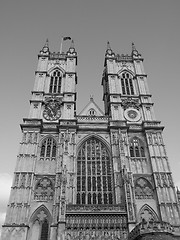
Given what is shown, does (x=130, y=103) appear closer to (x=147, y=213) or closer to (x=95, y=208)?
(x=147, y=213)

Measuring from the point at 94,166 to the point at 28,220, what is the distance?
8152 mm

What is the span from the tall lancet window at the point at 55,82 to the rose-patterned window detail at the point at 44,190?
12.3 metres

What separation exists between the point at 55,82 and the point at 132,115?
1118cm

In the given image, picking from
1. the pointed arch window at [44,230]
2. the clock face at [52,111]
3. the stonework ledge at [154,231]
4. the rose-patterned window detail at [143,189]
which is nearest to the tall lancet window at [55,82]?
the clock face at [52,111]

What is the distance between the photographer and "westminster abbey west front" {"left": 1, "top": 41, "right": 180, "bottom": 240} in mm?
19609

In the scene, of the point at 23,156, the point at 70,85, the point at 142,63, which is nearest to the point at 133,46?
the point at 142,63

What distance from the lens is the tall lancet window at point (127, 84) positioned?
1238 inches

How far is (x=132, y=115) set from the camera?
94.7 feet

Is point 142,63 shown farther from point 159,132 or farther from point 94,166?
Result: point 94,166

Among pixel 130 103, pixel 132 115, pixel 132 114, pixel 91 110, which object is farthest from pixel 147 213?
pixel 91 110

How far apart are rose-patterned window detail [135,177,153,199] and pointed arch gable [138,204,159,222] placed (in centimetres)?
97

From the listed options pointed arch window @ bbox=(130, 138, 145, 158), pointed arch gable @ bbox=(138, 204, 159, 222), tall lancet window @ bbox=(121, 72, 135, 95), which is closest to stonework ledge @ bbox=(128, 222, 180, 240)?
pointed arch gable @ bbox=(138, 204, 159, 222)

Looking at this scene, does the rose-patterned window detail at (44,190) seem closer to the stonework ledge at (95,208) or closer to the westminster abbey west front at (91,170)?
the westminster abbey west front at (91,170)

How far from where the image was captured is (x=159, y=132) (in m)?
26.9
